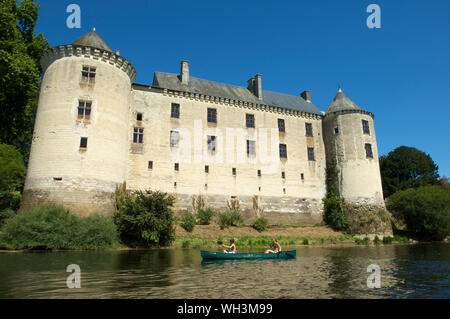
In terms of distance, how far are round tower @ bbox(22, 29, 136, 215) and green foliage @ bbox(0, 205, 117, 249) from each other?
229 cm

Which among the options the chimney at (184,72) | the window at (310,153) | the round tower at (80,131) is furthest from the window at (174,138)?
the window at (310,153)

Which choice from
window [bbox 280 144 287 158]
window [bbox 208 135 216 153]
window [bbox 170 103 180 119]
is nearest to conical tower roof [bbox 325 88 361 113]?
window [bbox 280 144 287 158]

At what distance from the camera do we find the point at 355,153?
31000 mm

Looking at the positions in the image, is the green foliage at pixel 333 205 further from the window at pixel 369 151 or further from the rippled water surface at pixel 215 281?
the rippled water surface at pixel 215 281

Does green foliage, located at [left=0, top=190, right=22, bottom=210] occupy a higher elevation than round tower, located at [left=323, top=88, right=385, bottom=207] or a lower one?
lower

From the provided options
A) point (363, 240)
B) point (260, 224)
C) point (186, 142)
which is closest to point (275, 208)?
point (260, 224)

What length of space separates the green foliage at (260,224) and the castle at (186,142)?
48.1 inches

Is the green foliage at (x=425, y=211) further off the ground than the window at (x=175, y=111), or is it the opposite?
the window at (x=175, y=111)

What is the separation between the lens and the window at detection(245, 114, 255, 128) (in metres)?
30.4

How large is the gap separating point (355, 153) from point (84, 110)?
2513cm

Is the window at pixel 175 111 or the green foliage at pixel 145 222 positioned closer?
the green foliage at pixel 145 222

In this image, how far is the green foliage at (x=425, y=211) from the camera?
28.6 metres

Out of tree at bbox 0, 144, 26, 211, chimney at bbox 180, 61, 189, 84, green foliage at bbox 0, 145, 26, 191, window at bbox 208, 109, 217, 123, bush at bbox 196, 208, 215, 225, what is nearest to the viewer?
green foliage at bbox 0, 145, 26, 191

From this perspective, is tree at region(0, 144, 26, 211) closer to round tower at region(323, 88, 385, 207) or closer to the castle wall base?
the castle wall base
